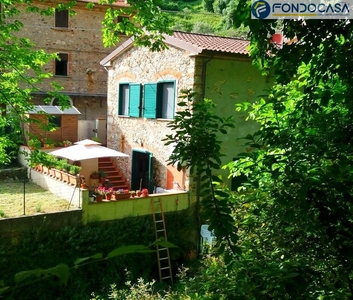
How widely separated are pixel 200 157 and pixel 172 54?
366 inches

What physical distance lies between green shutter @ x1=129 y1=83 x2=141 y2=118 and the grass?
12.4 feet

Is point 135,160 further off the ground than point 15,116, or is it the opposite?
point 15,116

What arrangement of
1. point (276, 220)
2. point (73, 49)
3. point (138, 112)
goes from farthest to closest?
point (73, 49) < point (138, 112) < point (276, 220)

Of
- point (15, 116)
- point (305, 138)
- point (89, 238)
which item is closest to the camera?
point (305, 138)

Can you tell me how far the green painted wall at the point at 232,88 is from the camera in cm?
1147

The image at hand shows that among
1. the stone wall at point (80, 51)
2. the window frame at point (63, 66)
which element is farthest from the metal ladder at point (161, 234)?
the window frame at point (63, 66)

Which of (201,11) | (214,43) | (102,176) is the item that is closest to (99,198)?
(102,176)

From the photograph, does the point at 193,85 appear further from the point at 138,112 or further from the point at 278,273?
the point at 278,273

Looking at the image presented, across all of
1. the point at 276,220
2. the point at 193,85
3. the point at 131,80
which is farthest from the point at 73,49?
the point at 276,220

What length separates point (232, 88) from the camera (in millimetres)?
11844

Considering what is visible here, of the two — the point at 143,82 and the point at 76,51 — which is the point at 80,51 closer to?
the point at 76,51

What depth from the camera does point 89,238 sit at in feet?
32.5

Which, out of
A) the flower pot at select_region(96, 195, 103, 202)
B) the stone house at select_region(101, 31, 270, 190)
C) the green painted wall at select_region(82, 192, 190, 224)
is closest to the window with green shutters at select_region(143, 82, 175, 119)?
the stone house at select_region(101, 31, 270, 190)

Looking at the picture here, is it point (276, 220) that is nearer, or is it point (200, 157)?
point (200, 157)
